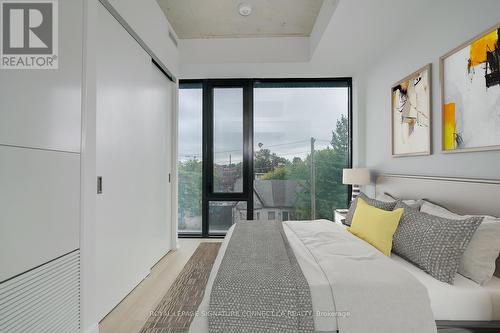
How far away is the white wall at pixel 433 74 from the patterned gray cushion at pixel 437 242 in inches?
20.1

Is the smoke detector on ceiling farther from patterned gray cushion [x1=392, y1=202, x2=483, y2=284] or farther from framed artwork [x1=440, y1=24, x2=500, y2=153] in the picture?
patterned gray cushion [x1=392, y1=202, x2=483, y2=284]

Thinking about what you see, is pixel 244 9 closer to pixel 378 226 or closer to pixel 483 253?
pixel 378 226

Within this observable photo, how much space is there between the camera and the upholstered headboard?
1564mm

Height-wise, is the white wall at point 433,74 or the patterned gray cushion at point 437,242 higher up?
the white wall at point 433,74

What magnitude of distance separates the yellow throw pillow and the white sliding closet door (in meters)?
2.10

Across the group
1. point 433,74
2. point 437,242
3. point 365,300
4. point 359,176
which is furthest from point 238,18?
point 365,300

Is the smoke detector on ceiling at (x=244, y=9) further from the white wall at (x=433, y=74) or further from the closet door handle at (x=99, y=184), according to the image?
the closet door handle at (x=99, y=184)

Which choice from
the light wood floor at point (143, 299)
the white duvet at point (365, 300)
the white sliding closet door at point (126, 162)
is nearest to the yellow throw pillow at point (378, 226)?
the white duvet at point (365, 300)

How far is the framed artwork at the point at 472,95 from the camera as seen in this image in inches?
62.4

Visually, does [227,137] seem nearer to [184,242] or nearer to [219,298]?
[184,242]

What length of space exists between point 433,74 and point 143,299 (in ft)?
10.9

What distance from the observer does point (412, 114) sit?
247 cm

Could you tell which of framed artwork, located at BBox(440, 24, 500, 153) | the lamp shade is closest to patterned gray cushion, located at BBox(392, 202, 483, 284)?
framed artwork, located at BBox(440, 24, 500, 153)

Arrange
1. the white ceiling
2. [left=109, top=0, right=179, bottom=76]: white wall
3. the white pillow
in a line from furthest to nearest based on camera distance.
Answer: the white ceiling < [left=109, top=0, right=179, bottom=76]: white wall < the white pillow
